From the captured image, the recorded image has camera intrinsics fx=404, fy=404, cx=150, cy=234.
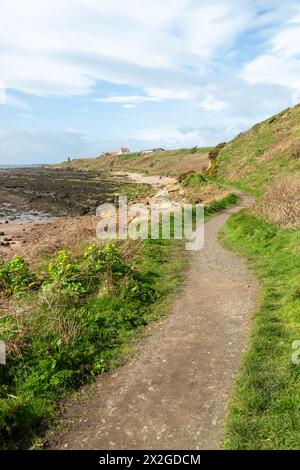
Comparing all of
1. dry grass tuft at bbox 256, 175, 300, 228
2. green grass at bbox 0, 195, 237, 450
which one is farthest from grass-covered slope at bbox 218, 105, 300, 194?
green grass at bbox 0, 195, 237, 450

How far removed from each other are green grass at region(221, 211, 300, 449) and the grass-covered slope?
17.8 m

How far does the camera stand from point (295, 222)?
1788 cm

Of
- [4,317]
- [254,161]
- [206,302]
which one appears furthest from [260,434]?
[254,161]

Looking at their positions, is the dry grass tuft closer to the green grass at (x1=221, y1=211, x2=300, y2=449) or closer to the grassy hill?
the green grass at (x1=221, y1=211, x2=300, y2=449)

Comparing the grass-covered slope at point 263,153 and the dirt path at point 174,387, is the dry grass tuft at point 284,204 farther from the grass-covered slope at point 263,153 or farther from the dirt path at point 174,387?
the grass-covered slope at point 263,153

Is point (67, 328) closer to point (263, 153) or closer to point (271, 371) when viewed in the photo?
point (271, 371)

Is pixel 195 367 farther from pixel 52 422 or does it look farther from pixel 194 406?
pixel 52 422

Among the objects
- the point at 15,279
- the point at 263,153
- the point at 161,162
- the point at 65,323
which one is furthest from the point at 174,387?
the point at 161,162

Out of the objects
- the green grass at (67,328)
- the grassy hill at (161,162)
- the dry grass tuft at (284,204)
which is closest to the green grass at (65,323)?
the green grass at (67,328)

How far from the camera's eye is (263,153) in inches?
1842

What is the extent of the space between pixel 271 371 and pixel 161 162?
11276 cm

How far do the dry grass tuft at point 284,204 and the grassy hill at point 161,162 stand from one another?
197ft

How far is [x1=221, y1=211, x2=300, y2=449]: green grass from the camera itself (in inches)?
245
